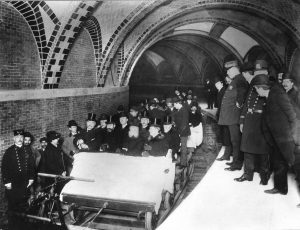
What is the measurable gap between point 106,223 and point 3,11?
4.83 m

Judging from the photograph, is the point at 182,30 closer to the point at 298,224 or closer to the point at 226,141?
the point at 226,141

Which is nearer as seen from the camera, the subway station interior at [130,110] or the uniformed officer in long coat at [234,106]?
the subway station interior at [130,110]

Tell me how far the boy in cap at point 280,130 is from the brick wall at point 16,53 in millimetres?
5417

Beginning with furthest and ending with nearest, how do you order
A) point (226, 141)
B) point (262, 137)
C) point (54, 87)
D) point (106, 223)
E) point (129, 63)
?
point (129, 63)
point (54, 87)
point (226, 141)
point (262, 137)
point (106, 223)

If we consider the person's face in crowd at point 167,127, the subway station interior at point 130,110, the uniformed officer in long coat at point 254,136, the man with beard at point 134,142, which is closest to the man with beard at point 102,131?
the subway station interior at point 130,110

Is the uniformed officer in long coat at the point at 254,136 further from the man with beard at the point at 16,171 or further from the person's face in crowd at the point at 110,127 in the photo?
the man with beard at the point at 16,171

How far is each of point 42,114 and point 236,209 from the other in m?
5.24

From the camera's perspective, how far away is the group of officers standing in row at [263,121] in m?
4.71

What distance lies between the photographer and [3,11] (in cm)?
626

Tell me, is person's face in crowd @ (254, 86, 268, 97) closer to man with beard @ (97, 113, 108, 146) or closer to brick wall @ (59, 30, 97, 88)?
man with beard @ (97, 113, 108, 146)

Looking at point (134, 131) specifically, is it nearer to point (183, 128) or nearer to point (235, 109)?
point (183, 128)

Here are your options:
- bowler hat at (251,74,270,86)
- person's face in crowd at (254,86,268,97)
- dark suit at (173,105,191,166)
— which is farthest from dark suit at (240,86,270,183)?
dark suit at (173,105,191,166)

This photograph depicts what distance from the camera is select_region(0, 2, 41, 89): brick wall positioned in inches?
252

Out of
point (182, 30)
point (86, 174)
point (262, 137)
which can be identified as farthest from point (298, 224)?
point (182, 30)
